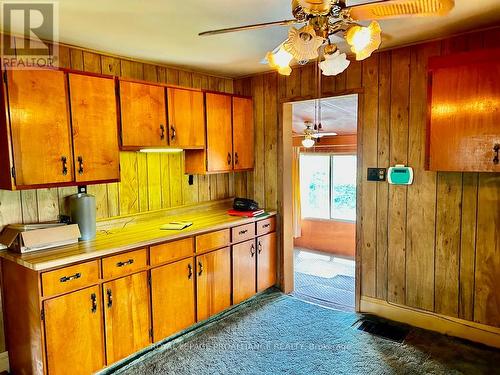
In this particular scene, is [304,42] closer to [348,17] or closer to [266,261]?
[348,17]

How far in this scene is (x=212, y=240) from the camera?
122 inches

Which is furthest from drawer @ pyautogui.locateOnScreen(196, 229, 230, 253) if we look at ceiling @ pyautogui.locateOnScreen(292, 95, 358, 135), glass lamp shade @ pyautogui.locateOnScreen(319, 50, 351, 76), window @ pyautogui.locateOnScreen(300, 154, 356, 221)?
window @ pyautogui.locateOnScreen(300, 154, 356, 221)

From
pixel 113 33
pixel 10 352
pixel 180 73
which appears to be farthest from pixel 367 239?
pixel 10 352

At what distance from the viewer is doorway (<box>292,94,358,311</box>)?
481 centimetres

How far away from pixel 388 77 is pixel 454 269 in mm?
1648

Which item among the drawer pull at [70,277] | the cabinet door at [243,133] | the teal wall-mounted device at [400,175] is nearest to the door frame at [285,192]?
the cabinet door at [243,133]

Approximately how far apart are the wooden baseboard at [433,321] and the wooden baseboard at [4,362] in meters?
2.88

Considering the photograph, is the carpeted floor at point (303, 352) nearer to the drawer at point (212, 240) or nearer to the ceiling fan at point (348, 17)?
the drawer at point (212, 240)

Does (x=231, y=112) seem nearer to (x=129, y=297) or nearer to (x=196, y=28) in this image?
(x=196, y=28)

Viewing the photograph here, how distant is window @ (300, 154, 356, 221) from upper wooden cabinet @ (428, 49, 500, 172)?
140 inches

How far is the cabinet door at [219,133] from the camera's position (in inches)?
133

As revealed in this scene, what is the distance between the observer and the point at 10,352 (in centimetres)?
247

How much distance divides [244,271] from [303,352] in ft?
3.29

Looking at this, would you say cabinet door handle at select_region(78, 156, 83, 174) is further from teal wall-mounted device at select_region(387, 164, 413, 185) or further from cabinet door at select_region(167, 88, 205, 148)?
teal wall-mounted device at select_region(387, 164, 413, 185)
